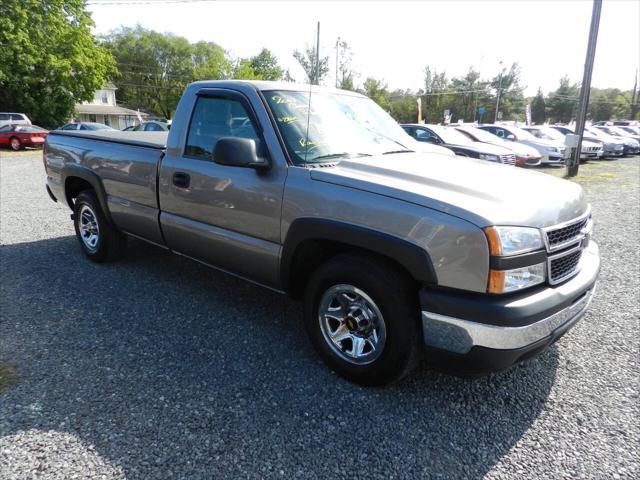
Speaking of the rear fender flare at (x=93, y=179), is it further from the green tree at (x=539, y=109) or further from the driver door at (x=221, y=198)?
the green tree at (x=539, y=109)

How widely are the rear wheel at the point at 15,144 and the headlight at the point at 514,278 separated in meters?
25.2

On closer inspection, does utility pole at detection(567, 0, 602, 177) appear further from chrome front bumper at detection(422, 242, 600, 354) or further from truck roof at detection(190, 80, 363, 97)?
chrome front bumper at detection(422, 242, 600, 354)

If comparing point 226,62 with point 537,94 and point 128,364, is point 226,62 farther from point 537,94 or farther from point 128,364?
point 128,364

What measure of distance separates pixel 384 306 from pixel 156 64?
257 feet

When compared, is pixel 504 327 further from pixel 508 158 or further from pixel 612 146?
pixel 612 146

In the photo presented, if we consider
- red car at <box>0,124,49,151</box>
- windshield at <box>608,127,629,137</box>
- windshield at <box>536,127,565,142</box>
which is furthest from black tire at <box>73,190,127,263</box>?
windshield at <box>608,127,629,137</box>

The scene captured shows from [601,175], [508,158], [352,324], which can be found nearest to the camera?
[352,324]

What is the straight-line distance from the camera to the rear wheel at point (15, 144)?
70.6ft

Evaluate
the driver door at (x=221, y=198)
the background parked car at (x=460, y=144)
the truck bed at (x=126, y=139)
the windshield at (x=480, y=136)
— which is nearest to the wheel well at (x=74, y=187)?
the truck bed at (x=126, y=139)

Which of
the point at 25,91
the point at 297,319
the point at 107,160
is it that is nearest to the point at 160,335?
the point at 297,319

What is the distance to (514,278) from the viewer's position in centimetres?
227

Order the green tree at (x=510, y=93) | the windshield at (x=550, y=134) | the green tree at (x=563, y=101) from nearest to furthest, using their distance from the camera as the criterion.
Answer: the windshield at (x=550, y=134)
the green tree at (x=510, y=93)
the green tree at (x=563, y=101)

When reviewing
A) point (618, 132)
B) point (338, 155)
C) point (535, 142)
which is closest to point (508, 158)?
point (535, 142)

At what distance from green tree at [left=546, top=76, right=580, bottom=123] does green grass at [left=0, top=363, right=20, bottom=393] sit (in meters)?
84.9
